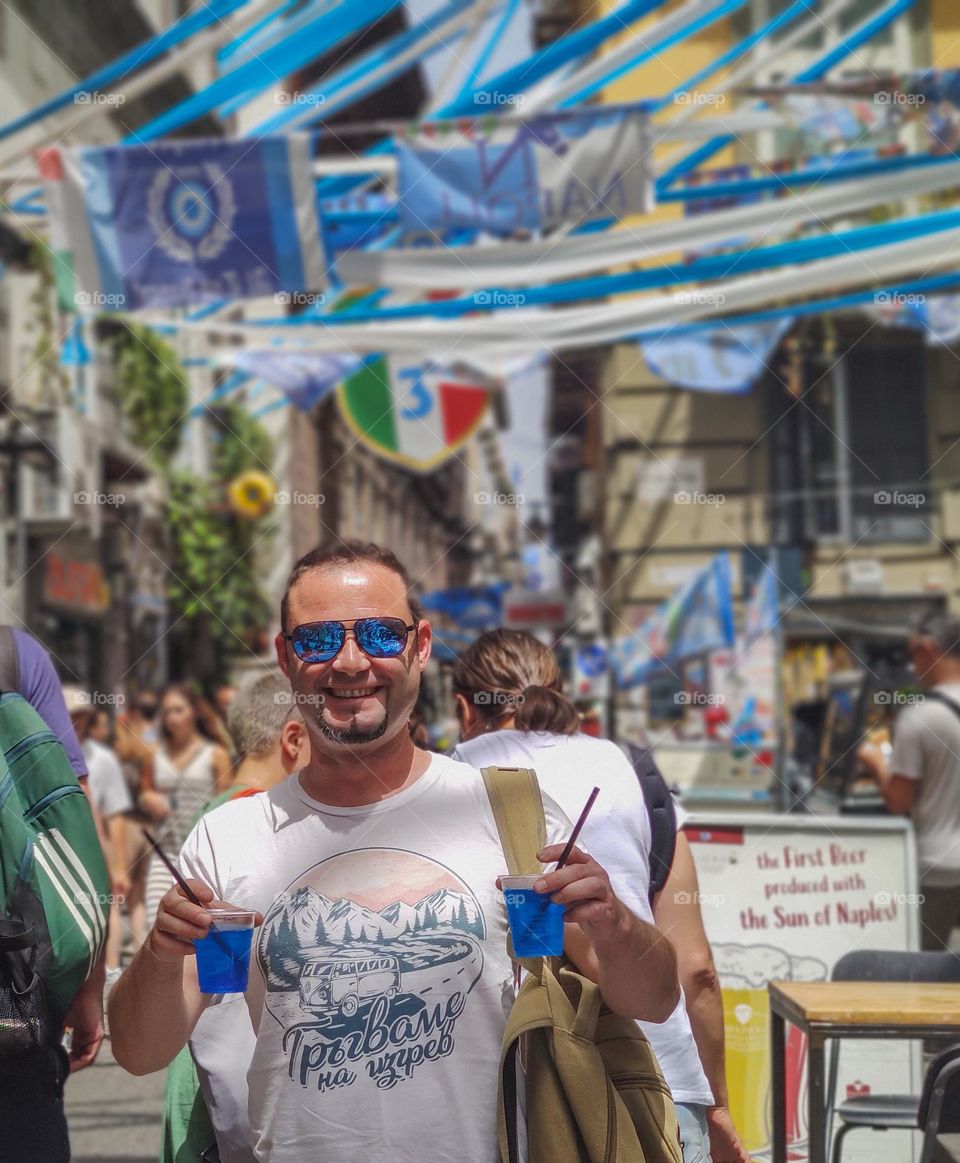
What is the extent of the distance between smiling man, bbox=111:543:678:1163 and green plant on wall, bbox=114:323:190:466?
1552cm

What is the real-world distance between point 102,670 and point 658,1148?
17.4 meters

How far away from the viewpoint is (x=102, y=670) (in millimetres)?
18953

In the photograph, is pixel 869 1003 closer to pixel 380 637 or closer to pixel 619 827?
pixel 619 827

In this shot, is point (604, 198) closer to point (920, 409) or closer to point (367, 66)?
point (367, 66)

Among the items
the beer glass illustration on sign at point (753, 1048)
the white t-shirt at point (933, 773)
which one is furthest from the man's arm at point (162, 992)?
the white t-shirt at point (933, 773)

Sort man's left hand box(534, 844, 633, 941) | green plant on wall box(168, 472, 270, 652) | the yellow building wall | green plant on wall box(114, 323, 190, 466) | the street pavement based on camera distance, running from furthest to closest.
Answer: green plant on wall box(168, 472, 270, 652) → green plant on wall box(114, 323, 190, 466) → the yellow building wall → the street pavement → man's left hand box(534, 844, 633, 941)

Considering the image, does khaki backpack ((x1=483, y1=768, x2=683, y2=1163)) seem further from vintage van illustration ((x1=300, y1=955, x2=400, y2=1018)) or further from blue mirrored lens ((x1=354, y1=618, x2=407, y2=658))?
blue mirrored lens ((x1=354, y1=618, x2=407, y2=658))

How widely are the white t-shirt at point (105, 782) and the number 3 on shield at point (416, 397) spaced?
21.2ft

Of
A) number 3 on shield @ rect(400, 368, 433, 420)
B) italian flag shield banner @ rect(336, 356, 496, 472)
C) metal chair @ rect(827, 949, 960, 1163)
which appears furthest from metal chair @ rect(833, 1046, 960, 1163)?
number 3 on shield @ rect(400, 368, 433, 420)

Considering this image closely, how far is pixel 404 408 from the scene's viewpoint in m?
14.4

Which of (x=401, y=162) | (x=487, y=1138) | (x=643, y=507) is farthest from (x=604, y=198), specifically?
(x=643, y=507)

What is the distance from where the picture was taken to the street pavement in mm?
5595

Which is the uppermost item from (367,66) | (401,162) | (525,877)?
(367,66)

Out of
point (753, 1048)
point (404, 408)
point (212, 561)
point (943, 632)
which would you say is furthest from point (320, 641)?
point (212, 561)
